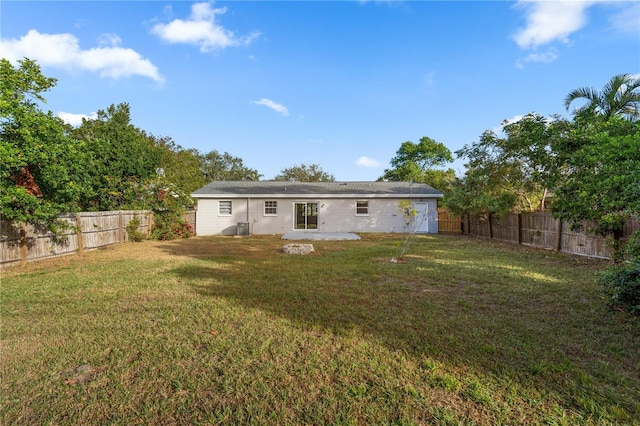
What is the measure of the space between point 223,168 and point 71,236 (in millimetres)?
32242

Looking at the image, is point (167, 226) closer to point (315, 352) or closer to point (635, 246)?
point (315, 352)

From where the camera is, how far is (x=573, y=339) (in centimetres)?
351

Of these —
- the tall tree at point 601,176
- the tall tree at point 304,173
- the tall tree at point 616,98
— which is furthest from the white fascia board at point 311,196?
the tall tree at point 304,173

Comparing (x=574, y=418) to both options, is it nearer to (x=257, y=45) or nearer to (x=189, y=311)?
(x=189, y=311)

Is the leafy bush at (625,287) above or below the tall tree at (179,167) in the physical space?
below

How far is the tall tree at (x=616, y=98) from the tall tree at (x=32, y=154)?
16.0 meters

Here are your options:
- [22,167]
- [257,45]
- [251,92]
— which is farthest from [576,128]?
[22,167]

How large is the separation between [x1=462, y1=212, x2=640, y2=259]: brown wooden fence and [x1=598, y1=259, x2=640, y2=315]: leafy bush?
138 inches

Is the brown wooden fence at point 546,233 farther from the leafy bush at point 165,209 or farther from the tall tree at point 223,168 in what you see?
the tall tree at point 223,168

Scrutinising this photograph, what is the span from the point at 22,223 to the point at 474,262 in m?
12.2

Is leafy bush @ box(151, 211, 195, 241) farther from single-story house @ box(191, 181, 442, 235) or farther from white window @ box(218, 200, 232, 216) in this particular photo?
white window @ box(218, 200, 232, 216)

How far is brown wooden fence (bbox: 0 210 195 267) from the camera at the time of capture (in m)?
7.88

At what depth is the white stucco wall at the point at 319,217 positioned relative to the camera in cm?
1828

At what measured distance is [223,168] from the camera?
41.1 metres
